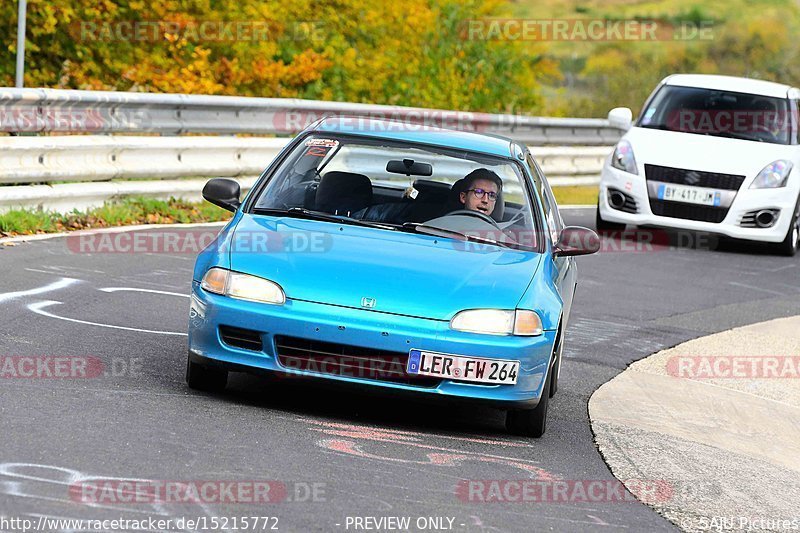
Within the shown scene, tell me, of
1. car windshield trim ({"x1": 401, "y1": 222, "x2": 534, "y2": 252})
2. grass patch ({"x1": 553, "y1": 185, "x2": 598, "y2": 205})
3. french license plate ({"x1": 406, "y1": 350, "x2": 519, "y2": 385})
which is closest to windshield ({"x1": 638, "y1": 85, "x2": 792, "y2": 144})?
grass patch ({"x1": 553, "y1": 185, "x2": 598, "y2": 205})

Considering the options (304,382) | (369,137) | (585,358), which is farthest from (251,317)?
A: (585,358)

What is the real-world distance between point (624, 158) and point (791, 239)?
2.01 meters

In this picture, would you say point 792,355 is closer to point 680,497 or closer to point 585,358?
point 585,358

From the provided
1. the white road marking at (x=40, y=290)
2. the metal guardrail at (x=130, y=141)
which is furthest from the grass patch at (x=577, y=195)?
the white road marking at (x=40, y=290)

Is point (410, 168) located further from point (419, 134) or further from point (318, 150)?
point (318, 150)

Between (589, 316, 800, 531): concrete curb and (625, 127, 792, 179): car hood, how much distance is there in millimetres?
4962

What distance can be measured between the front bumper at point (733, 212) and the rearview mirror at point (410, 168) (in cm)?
832

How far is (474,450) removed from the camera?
6.53m

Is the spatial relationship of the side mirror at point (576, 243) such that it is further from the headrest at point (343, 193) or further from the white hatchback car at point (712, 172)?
the white hatchback car at point (712, 172)

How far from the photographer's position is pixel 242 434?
6.16 meters

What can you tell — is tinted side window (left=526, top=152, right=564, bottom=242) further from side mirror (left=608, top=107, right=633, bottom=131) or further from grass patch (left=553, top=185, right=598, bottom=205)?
grass patch (left=553, top=185, right=598, bottom=205)

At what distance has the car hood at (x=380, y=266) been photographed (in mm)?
6605

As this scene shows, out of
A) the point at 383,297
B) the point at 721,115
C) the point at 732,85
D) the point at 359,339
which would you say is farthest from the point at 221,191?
the point at 732,85

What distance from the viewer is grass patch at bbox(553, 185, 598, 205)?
20.7 metres
